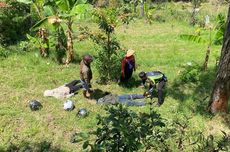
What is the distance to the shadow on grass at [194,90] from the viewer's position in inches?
383

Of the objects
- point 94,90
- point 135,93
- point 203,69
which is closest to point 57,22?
point 94,90

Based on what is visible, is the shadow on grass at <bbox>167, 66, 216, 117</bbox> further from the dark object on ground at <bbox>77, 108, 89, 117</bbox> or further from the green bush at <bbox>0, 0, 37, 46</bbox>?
the green bush at <bbox>0, 0, 37, 46</bbox>

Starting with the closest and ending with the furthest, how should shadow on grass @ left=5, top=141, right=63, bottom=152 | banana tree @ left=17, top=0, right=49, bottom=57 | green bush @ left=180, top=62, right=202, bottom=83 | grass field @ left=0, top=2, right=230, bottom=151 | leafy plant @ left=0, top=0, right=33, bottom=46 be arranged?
1. shadow on grass @ left=5, top=141, right=63, bottom=152
2. grass field @ left=0, top=2, right=230, bottom=151
3. green bush @ left=180, top=62, right=202, bottom=83
4. banana tree @ left=17, top=0, right=49, bottom=57
5. leafy plant @ left=0, top=0, right=33, bottom=46

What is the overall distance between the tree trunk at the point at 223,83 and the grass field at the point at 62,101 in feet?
1.03

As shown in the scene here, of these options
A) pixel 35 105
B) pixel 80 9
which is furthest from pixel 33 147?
pixel 80 9

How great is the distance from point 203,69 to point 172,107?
3.24 metres

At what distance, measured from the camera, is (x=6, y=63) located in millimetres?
11992

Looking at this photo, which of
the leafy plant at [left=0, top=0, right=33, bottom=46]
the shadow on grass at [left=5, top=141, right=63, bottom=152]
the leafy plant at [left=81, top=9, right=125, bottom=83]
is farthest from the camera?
the leafy plant at [left=0, top=0, right=33, bottom=46]

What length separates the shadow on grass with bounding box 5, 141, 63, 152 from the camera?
814 cm

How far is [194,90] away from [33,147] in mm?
5172

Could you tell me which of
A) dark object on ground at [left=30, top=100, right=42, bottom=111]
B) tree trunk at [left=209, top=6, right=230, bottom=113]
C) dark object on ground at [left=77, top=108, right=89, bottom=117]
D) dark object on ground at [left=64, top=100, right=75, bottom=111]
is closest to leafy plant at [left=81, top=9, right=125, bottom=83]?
dark object on ground at [left=64, top=100, right=75, bottom=111]

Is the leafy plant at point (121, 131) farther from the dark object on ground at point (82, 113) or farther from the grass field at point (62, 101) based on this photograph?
the dark object on ground at point (82, 113)

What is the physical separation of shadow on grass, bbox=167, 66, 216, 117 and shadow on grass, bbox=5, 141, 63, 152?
365 cm

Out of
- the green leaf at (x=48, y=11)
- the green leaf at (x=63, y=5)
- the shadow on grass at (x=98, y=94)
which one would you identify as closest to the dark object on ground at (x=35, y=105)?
the shadow on grass at (x=98, y=94)
